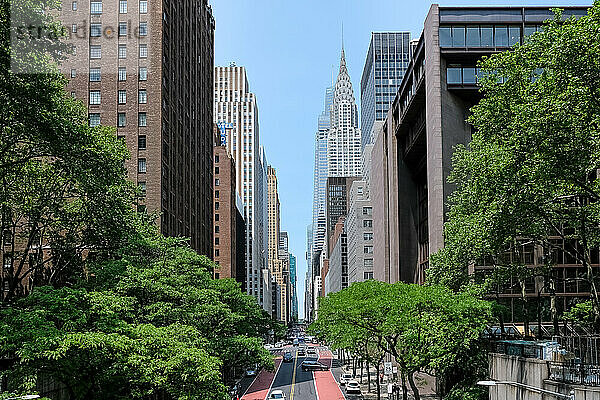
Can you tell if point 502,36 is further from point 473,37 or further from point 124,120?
point 124,120

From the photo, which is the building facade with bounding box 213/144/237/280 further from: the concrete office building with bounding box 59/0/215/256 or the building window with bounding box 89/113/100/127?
the building window with bounding box 89/113/100/127

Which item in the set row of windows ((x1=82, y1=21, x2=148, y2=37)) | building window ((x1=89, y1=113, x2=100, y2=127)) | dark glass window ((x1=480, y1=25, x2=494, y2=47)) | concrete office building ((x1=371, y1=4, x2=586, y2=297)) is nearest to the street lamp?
concrete office building ((x1=371, y1=4, x2=586, y2=297))

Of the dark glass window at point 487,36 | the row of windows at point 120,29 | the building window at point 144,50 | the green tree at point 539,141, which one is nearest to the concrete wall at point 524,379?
the green tree at point 539,141

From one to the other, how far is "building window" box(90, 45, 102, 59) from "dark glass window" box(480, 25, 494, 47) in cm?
3332

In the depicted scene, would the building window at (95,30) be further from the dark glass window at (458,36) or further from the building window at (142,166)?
the dark glass window at (458,36)

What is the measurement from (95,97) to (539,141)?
158ft

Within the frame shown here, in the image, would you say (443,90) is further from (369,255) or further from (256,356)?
(369,255)

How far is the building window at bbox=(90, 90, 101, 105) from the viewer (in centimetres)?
6600

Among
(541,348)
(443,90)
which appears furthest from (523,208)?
(443,90)

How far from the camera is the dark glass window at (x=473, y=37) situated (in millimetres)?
58344

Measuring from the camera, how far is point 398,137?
82.0 metres

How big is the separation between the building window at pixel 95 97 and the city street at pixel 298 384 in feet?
98.0

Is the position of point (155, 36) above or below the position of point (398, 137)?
above

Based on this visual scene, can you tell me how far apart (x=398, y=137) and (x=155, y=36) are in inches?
1170
